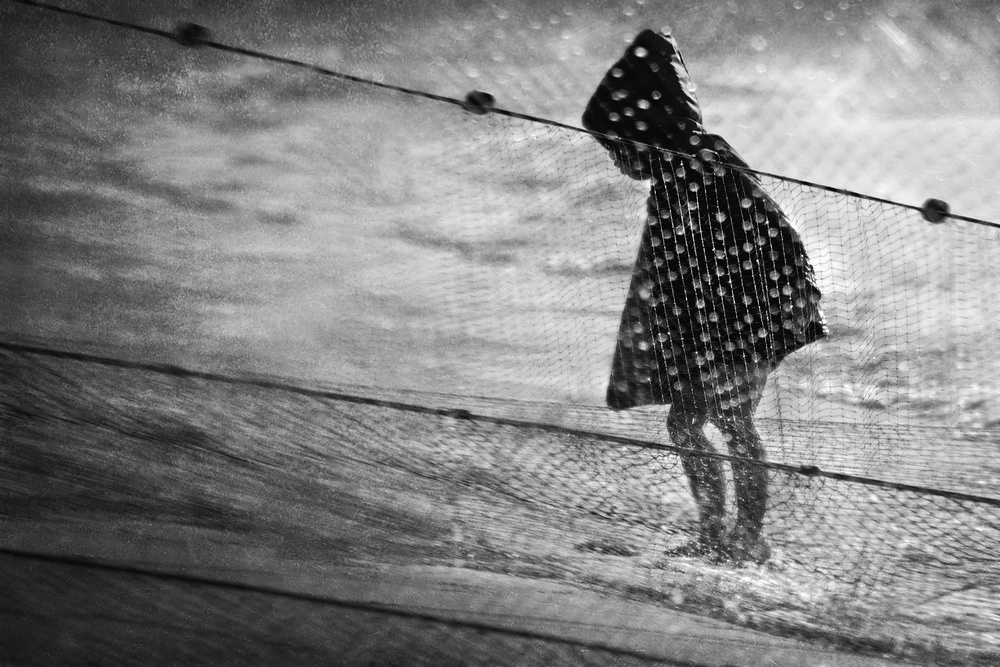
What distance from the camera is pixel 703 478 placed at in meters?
1.03

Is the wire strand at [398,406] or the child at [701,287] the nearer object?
the wire strand at [398,406]

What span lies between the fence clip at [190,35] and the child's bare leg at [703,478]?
0.70 meters

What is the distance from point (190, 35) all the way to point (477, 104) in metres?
0.28

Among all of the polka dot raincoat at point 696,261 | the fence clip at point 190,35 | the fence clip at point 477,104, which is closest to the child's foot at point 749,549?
the polka dot raincoat at point 696,261

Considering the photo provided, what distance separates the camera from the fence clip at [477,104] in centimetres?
83

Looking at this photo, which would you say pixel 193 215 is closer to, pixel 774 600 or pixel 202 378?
pixel 202 378

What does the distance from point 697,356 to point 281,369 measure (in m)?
1.15

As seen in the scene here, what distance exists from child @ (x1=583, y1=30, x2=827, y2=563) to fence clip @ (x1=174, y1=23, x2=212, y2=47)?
455 millimetres

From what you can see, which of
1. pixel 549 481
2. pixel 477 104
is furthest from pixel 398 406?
pixel 477 104

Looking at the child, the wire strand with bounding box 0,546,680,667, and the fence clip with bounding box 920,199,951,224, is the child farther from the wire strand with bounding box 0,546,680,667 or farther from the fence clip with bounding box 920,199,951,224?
the wire strand with bounding box 0,546,680,667

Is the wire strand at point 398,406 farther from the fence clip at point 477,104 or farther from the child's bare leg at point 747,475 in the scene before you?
the fence clip at point 477,104

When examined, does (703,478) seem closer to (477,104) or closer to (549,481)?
(549,481)

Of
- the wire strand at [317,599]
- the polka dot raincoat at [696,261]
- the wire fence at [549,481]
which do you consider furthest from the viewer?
the polka dot raincoat at [696,261]

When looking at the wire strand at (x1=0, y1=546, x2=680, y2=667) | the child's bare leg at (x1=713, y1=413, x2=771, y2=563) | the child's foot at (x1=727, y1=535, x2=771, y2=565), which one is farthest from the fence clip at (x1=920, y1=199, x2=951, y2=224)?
the wire strand at (x1=0, y1=546, x2=680, y2=667)
